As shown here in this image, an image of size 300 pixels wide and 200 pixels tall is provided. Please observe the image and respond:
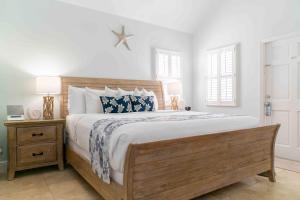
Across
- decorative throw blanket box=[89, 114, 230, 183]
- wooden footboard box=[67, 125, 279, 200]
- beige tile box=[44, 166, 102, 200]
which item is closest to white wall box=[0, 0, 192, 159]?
beige tile box=[44, 166, 102, 200]

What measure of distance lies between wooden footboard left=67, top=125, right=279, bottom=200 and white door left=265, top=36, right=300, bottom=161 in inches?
48.6

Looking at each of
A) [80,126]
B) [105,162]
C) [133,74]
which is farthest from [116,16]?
[105,162]

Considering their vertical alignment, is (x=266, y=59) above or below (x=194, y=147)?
above

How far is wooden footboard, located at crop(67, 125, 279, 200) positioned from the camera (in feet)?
5.43

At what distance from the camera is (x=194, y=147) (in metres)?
1.97

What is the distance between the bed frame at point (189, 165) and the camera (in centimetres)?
165

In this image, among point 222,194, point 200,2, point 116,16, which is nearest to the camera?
point 222,194

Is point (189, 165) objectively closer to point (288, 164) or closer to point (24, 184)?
point (24, 184)

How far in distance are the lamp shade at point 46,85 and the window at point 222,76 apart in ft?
10.6

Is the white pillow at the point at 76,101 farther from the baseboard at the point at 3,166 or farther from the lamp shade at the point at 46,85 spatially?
A: the baseboard at the point at 3,166

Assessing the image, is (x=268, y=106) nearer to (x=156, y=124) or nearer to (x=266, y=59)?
(x=266, y=59)

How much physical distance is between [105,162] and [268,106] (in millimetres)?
3301

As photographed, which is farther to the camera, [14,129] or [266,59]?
[266,59]

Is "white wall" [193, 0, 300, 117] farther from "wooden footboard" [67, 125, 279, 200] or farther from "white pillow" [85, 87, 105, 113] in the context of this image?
"white pillow" [85, 87, 105, 113]
